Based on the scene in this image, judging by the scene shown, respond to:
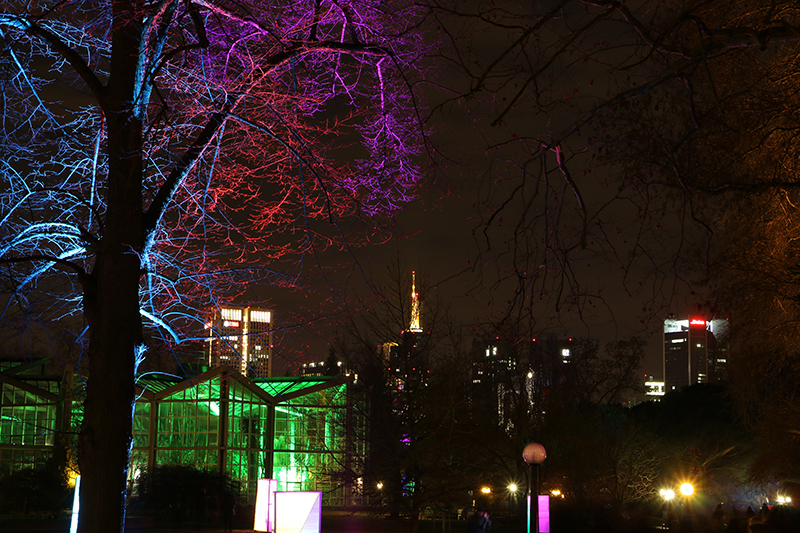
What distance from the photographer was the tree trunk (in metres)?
5.70

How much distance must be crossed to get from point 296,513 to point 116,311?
4.53 m

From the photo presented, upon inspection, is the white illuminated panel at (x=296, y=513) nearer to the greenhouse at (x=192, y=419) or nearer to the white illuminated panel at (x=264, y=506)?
the white illuminated panel at (x=264, y=506)

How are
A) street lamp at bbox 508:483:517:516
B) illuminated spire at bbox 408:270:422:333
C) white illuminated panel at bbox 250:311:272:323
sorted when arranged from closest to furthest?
white illuminated panel at bbox 250:311:272:323 → illuminated spire at bbox 408:270:422:333 → street lamp at bbox 508:483:517:516

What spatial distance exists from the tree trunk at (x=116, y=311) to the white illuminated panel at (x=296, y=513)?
12.1ft

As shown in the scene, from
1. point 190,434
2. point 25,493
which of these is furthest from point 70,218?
point 190,434

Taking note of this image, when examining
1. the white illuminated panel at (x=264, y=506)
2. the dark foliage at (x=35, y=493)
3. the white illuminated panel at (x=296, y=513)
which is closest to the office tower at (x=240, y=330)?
the white illuminated panel at (x=296, y=513)

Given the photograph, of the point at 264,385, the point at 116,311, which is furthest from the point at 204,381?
the point at 116,311

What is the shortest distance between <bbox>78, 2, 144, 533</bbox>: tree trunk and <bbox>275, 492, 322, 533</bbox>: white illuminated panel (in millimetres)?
3695

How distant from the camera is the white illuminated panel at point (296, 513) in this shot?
930 centimetres

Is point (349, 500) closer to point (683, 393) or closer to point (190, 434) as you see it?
point (190, 434)

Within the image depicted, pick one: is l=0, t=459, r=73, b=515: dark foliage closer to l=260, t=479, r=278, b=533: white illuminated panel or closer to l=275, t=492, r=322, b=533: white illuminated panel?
l=260, t=479, r=278, b=533: white illuminated panel

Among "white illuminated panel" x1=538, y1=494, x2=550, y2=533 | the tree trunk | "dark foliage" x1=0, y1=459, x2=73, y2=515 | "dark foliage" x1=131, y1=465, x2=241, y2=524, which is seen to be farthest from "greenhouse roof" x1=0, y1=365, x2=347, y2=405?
the tree trunk

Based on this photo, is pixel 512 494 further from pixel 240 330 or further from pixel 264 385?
pixel 240 330

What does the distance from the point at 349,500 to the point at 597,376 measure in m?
13.6
